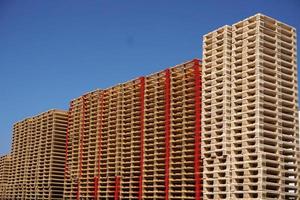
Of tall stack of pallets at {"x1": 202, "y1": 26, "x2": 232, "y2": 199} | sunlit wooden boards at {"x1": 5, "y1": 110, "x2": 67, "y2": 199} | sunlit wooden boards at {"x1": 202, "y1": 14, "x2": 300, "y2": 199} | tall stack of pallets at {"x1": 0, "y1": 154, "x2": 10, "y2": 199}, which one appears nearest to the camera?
sunlit wooden boards at {"x1": 202, "y1": 14, "x2": 300, "y2": 199}

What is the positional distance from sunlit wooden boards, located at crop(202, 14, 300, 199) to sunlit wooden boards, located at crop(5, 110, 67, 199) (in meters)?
38.2

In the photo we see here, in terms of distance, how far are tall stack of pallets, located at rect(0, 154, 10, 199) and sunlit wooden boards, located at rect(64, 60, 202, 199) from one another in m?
27.8

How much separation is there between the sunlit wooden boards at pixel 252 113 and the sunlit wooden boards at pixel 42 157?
125ft

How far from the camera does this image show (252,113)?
4141 centimetres

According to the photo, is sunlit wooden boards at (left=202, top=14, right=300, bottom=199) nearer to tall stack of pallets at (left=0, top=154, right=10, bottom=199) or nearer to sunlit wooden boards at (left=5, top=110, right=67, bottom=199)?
sunlit wooden boards at (left=5, top=110, right=67, bottom=199)

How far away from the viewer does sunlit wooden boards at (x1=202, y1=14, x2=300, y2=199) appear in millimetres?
40531

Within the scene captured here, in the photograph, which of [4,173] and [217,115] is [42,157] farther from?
[217,115]

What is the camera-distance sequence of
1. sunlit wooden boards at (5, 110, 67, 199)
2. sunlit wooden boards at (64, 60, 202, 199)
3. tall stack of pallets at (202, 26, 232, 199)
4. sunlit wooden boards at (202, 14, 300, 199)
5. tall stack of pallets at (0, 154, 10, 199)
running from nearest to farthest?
sunlit wooden boards at (202, 14, 300, 199) < tall stack of pallets at (202, 26, 232, 199) < sunlit wooden boards at (64, 60, 202, 199) < sunlit wooden boards at (5, 110, 67, 199) < tall stack of pallets at (0, 154, 10, 199)

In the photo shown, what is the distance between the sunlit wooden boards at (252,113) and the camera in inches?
1596

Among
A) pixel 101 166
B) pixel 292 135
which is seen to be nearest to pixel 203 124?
pixel 292 135

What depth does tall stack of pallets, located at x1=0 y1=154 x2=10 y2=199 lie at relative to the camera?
9442 cm

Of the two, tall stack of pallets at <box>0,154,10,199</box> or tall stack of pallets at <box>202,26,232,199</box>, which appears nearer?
tall stack of pallets at <box>202,26,232,199</box>

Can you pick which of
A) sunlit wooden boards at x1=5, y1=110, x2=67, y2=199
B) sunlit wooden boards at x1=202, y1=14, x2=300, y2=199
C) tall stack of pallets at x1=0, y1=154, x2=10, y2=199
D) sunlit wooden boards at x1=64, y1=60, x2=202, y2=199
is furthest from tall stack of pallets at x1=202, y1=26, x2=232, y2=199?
tall stack of pallets at x1=0, y1=154, x2=10, y2=199

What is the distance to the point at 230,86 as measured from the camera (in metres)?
45.1
